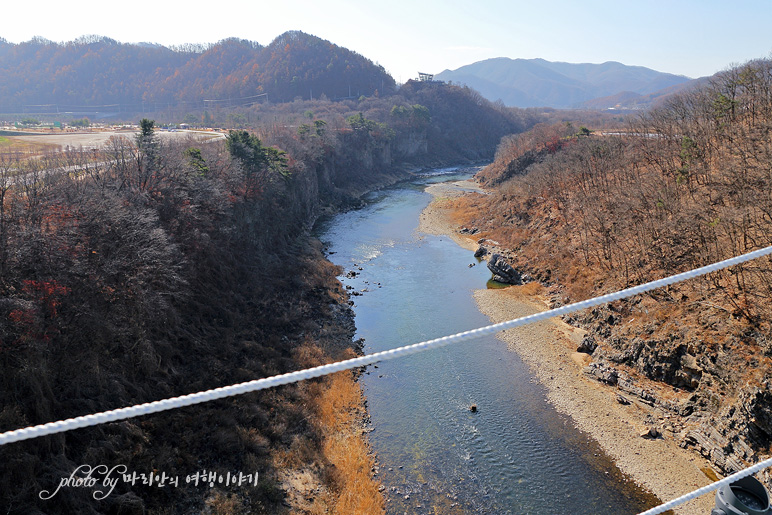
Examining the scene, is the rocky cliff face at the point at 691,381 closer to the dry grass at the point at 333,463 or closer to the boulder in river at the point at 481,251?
the dry grass at the point at 333,463

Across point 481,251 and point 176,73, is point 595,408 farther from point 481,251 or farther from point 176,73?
point 176,73

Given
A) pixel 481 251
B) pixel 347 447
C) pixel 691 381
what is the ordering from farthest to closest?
pixel 481 251 < pixel 691 381 < pixel 347 447

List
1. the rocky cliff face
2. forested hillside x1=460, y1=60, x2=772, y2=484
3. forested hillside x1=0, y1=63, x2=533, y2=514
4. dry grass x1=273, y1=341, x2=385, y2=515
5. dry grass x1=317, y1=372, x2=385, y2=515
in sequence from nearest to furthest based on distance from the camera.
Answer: forested hillside x1=0, y1=63, x2=533, y2=514 → dry grass x1=273, y1=341, x2=385, y2=515 → dry grass x1=317, y1=372, x2=385, y2=515 → the rocky cliff face → forested hillside x1=460, y1=60, x2=772, y2=484

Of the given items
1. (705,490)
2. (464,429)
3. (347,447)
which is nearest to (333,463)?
(347,447)
